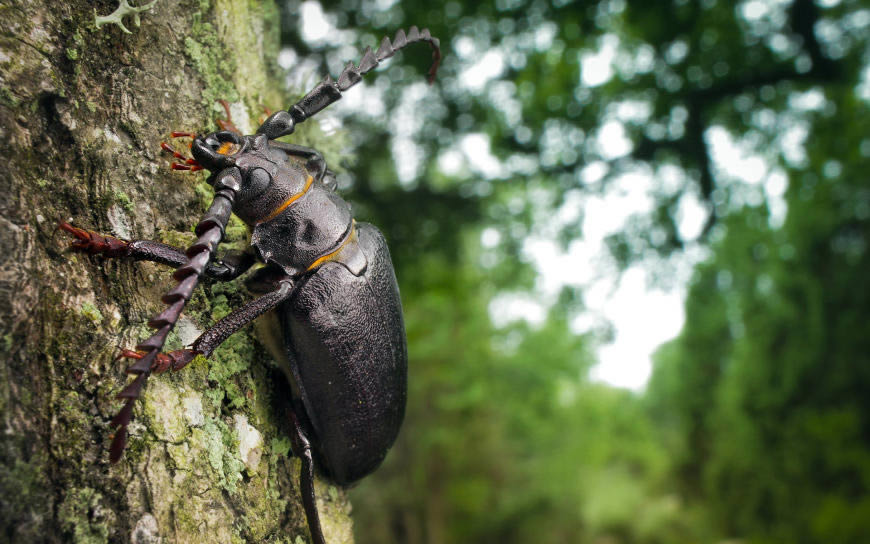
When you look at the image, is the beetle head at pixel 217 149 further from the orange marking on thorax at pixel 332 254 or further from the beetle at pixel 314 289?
the orange marking on thorax at pixel 332 254

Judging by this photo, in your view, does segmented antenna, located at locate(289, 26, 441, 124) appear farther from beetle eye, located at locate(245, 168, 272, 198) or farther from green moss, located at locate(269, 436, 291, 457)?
green moss, located at locate(269, 436, 291, 457)

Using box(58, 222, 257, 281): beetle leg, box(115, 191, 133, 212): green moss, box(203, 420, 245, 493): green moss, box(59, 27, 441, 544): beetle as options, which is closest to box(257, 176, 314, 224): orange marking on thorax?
box(59, 27, 441, 544): beetle

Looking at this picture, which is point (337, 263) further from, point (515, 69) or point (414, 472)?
point (414, 472)

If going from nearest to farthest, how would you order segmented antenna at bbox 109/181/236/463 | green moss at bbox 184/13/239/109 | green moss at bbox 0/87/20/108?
segmented antenna at bbox 109/181/236/463 < green moss at bbox 0/87/20/108 < green moss at bbox 184/13/239/109

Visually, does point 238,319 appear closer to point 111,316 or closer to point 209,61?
point 111,316

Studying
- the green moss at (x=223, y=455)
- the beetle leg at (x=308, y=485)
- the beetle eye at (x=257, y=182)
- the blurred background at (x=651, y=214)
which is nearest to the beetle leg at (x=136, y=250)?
the beetle eye at (x=257, y=182)

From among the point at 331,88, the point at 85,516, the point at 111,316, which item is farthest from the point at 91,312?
the point at 331,88

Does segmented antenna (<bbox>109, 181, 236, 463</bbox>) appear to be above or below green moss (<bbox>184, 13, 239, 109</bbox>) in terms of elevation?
below
